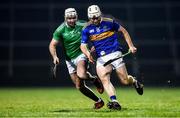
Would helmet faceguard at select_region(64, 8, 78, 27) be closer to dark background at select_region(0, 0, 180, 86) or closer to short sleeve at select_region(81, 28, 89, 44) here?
short sleeve at select_region(81, 28, 89, 44)

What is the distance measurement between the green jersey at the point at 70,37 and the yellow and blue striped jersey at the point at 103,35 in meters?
0.77

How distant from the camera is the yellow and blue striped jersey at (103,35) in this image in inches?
587

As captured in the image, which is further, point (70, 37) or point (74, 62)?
point (74, 62)

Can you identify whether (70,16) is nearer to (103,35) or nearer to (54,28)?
(103,35)

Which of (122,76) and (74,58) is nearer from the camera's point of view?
(122,76)

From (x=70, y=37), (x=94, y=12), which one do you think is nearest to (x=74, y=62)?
(x=70, y=37)

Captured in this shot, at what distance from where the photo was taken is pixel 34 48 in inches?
1296

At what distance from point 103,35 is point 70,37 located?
1.15 meters

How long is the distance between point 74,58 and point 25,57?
16.7 m

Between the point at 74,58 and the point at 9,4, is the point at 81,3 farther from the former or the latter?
the point at 74,58

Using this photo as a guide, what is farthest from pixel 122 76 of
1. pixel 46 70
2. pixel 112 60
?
pixel 46 70

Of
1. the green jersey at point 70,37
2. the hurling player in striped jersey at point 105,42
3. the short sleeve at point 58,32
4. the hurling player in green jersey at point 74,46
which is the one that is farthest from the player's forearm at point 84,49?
the short sleeve at point 58,32

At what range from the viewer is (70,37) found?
15.9 m

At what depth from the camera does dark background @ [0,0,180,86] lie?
104ft
